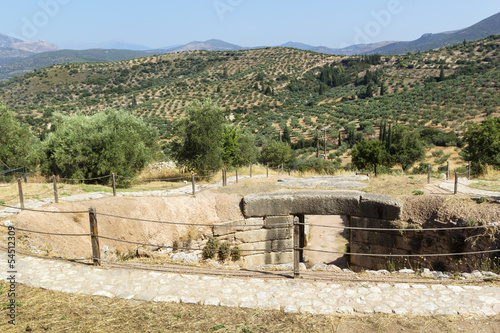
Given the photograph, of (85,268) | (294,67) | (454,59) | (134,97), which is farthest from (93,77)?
(85,268)

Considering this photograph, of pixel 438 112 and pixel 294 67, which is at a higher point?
pixel 294 67

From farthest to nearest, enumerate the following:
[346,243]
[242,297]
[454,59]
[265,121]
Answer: [454,59]
[265,121]
[346,243]
[242,297]

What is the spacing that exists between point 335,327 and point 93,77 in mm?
83617

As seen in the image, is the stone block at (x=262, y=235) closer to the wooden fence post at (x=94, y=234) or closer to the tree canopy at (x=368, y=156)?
the wooden fence post at (x=94, y=234)

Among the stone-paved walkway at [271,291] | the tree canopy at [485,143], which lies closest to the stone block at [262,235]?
the stone-paved walkway at [271,291]

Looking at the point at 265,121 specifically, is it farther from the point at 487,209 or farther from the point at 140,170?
the point at 487,209

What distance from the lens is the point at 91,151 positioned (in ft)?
55.8

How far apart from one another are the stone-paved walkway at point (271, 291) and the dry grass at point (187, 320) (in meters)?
0.20

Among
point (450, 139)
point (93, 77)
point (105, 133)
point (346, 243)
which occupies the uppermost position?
point (93, 77)

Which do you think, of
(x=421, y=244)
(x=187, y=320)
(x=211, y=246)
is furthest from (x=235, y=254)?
(x=187, y=320)

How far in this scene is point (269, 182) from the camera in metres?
15.0

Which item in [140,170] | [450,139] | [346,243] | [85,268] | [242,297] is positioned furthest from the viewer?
[450,139]

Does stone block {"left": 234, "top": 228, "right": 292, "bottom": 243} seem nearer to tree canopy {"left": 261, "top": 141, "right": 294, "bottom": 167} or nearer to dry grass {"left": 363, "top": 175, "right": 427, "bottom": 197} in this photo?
dry grass {"left": 363, "top": 175, "right": 427, "bottom": 197}

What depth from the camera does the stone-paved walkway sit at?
5293mm
